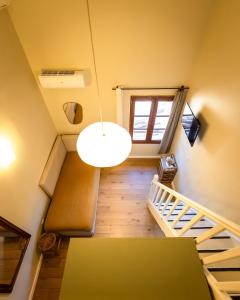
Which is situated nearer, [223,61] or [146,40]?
[223,61]

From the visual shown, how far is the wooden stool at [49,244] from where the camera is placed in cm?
279

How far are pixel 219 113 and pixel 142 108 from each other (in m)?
1.63

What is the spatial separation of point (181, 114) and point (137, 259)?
→ 2.74m

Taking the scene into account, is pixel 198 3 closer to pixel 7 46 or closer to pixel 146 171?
pixel 7 46

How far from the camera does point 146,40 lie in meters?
2.56

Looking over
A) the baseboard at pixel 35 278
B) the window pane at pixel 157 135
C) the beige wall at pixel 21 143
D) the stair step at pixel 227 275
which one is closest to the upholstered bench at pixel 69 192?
the beige wall at pixel 21 143

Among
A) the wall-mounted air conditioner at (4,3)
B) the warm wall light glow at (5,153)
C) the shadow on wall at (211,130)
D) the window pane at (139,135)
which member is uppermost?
the window pane at (139,135)

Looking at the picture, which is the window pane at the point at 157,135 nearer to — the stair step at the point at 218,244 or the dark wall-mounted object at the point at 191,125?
the dark wall-mounted object at the point at 191,125

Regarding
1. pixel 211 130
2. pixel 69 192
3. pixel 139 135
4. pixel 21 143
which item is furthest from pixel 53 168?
pixel 211 130

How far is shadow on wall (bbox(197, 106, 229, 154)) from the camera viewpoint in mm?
2107

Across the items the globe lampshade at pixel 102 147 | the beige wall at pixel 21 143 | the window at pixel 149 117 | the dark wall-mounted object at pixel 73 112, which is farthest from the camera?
the dark wall-mounted object at pixel 73 112

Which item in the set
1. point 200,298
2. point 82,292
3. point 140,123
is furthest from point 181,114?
point 82,292

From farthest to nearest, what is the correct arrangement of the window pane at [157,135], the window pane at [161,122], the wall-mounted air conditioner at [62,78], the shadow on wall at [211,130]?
the window pane at [157,135]
the window pane at [161,122]
the wall-mounted air conditioner at [62,78]
the shadow on wall at [211,130]

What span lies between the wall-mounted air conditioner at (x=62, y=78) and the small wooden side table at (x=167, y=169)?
224 cm
